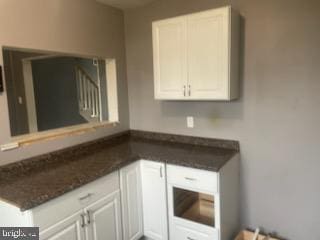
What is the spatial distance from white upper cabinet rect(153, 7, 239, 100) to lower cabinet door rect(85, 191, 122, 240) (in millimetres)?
1047

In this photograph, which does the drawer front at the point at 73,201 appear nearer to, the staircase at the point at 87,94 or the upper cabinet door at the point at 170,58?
the upper cabinet door at the point at 170,58

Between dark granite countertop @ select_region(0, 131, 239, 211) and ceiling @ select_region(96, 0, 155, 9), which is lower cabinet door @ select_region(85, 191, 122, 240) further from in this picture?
ceiling @ select_region(96, 0, 155, 9)

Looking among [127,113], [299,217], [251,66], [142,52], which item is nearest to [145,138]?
[127,113]

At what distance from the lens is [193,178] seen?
2.05 meters

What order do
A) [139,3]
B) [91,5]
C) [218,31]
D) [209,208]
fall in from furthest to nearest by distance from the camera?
[139,3]
[91,5]
[209,208]
[218,31]

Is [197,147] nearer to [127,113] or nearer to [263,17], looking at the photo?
[127,113]

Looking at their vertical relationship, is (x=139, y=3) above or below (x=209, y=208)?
above

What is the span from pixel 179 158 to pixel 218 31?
43.0 inches

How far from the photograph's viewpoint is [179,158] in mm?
2154

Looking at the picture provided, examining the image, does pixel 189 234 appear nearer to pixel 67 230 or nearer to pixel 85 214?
pixel 85 214

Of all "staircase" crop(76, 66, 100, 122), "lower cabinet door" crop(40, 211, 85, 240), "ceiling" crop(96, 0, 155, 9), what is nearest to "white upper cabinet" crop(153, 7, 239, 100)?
"ceiling" crop(96, 0, 155, 9)

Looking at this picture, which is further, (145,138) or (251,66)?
(145,138)

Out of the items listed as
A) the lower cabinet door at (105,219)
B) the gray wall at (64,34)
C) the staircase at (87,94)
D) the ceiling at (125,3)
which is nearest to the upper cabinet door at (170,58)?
the ceiling at (125,3)

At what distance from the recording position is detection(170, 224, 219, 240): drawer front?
201cm
